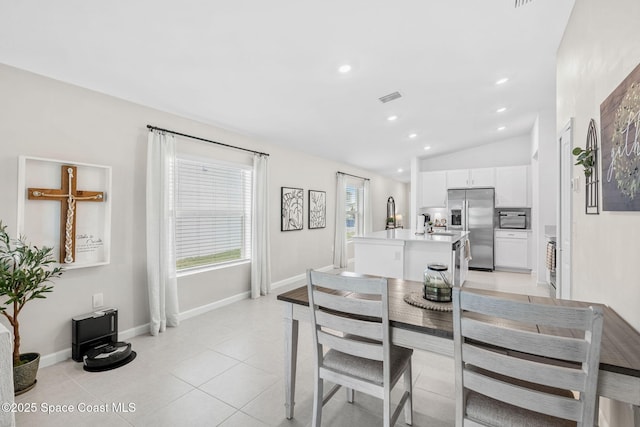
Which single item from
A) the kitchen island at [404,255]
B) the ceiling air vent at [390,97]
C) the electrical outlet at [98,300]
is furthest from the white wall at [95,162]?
the ceiling air vent at [390,97]

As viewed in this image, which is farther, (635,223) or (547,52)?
(547,52)

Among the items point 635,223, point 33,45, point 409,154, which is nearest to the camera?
point 635,223

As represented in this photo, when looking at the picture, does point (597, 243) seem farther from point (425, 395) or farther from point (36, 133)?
point (36, 133)

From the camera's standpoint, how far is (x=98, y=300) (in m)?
2.84

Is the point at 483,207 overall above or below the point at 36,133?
below

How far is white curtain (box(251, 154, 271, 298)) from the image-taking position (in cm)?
443

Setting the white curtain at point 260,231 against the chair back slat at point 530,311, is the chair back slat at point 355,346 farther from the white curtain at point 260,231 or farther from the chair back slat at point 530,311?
the white curtain at point 260,231

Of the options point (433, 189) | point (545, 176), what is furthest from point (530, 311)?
point (433, 189)

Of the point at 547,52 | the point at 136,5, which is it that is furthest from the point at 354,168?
the point at 136,5

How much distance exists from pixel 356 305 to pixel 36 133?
2.94m

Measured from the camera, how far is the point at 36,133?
247cm

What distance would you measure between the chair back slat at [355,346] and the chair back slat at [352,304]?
18cm

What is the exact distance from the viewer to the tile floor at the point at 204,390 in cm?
190

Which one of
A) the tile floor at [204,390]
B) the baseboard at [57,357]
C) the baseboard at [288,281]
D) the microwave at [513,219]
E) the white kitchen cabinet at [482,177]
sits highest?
the white kitchen cabinet at [482,177]
